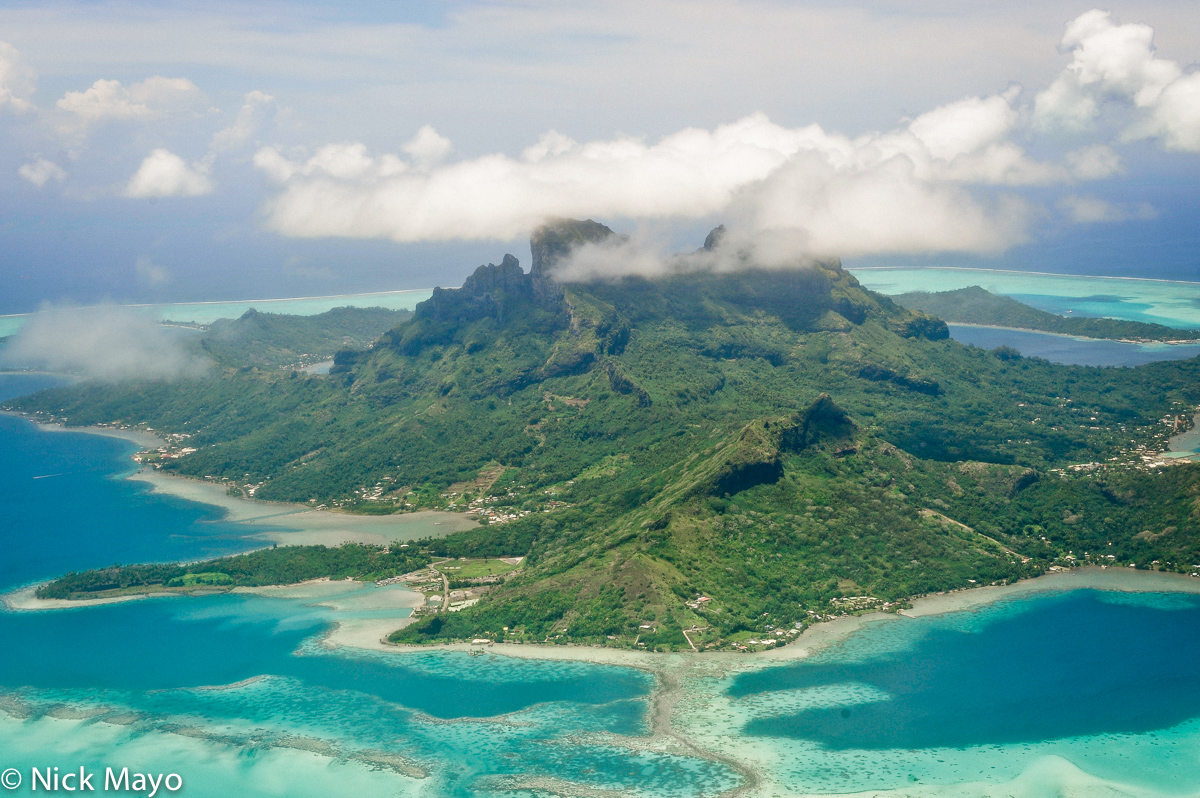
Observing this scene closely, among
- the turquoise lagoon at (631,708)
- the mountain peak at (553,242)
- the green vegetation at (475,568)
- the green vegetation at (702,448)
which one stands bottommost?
the turquoise lagoon at (631,708)

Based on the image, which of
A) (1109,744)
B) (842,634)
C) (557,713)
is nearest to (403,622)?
(557,713)

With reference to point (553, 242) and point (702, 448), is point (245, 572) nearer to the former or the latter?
point (702, 448)

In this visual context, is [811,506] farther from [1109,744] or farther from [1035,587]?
[1109,744]

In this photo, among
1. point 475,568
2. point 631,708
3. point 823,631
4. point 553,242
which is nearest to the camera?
point 631,708

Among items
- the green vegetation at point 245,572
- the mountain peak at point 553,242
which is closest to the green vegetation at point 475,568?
the green vegetation at point 245,572

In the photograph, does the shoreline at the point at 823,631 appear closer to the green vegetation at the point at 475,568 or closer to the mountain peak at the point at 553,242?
the green vegetation at the point at 475,568

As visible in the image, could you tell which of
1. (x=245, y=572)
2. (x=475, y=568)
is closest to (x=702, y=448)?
(x=475, y=568)
